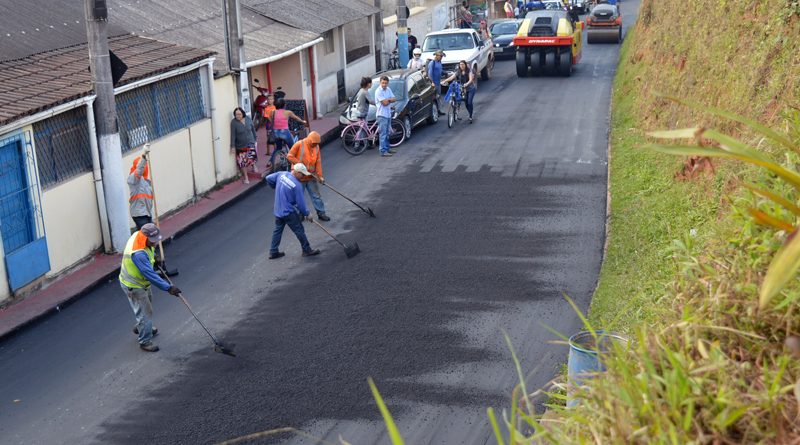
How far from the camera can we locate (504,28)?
4022cm

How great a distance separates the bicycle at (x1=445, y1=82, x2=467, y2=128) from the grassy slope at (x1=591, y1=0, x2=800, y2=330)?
3.96 m

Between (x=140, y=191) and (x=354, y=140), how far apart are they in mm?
8028

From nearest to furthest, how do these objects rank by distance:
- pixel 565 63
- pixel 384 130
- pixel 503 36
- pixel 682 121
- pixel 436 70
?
pixel 682 121 < pixel 384 130 < pixel 436 70 < pixel 565 63 < pixel 503 36

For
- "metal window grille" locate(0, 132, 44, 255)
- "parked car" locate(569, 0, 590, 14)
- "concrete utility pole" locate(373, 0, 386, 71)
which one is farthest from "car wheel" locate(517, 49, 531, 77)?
"parked car" locate(569, 0, 590, 14)

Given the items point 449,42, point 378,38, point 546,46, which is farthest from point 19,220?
point 546,46

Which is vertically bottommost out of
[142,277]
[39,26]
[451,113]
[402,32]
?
[451,113]

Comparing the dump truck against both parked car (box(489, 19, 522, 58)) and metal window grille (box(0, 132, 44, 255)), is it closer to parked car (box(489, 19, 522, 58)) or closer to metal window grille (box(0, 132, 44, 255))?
parked car (box(489, 19, 522, 58))

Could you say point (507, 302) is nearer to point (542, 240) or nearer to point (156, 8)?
point (542, 240)

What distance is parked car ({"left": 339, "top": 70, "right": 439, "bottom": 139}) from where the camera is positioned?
22.8 metres

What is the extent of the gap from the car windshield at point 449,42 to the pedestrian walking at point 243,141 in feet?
44.7

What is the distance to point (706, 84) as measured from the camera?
17.4m

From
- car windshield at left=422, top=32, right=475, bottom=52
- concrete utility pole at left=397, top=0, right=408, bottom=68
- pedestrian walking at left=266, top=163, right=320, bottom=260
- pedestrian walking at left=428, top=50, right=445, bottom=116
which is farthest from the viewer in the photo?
concrete utility pole at left=397, top=0, right=408, bottom=68

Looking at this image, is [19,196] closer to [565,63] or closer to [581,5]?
[565,63]

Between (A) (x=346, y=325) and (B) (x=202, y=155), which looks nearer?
(A) (x=346, y=325)
